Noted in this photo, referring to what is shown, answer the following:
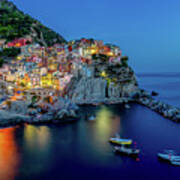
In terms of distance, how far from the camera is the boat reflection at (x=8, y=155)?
512 inches

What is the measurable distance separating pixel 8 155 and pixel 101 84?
21634 mm

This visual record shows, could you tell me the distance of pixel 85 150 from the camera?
53.2 feet

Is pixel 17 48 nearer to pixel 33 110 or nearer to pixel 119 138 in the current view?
pixel 33 110

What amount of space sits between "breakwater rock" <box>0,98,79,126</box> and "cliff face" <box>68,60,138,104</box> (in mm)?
7318

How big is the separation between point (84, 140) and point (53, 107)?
25.6 ft

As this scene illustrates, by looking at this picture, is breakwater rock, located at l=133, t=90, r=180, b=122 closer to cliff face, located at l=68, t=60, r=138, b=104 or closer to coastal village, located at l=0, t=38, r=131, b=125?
cliff face, located at l=68, t=60, r=138, b=104

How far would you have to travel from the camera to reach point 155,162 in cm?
1405

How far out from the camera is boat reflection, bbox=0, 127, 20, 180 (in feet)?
42.7

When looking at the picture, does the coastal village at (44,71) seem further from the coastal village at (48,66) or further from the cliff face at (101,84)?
the cliff face at (101,84)

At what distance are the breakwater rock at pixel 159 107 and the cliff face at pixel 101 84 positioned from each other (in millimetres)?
1683

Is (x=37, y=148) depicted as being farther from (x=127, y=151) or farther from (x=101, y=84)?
(x=101, y=84)

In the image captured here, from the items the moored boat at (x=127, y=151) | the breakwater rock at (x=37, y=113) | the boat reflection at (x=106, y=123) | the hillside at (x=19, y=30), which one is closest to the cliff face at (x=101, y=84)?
the boat reflection at (x=106, y=123)

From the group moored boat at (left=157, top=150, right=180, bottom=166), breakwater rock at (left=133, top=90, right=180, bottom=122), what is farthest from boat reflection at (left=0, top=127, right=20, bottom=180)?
breakwater rock at (left=133, top=90, right=180, bottom=122)

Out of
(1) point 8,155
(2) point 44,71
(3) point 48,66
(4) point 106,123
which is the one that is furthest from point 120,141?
(3) point 48,66
